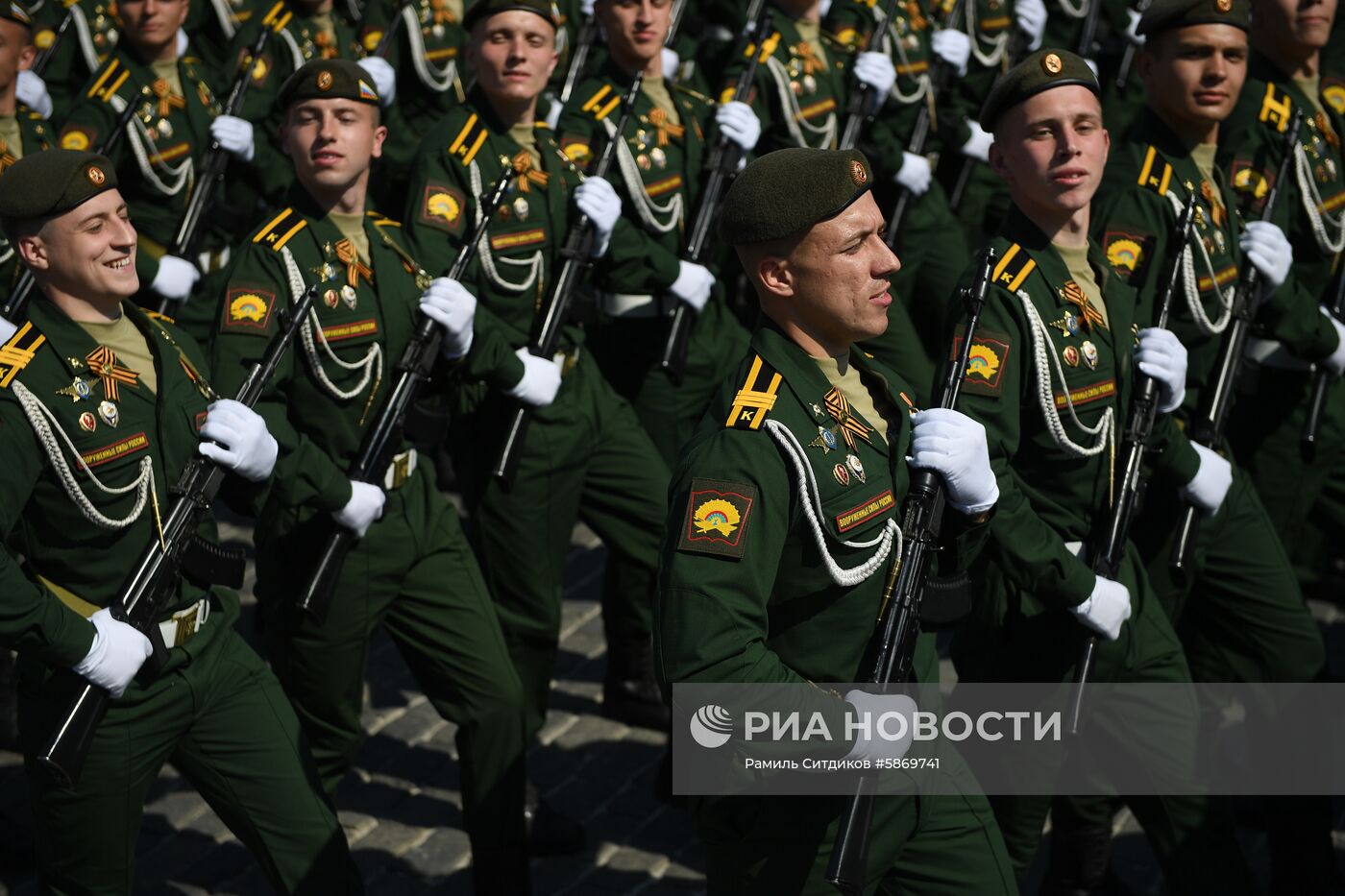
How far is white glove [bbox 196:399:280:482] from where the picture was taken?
4668mm

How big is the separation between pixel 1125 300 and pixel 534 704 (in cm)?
248

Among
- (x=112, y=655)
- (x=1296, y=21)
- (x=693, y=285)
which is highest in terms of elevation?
(x=1296, y=21)

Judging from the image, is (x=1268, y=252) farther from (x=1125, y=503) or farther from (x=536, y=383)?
(x=536, y=383)

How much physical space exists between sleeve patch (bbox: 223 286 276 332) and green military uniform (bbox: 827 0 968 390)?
9.33 ft

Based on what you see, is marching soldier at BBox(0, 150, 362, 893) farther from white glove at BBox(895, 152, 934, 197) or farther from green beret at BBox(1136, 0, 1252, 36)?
white glove at BBox(895, 152, 934, 197)

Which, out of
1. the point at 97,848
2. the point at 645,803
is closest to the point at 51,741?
the point at 97,848

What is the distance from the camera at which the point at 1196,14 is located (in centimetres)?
576

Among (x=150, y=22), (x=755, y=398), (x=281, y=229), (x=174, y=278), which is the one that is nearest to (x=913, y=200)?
(x=174, y=278)

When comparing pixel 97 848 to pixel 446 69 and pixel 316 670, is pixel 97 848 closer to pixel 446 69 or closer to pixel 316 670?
pixel 316 670

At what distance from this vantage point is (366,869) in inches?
225

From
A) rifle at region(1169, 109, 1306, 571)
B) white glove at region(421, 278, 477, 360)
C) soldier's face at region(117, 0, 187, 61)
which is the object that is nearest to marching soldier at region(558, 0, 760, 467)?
white glove at region(421, 278, 477, 360)

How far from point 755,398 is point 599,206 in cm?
267

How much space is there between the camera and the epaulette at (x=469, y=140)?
6.18m

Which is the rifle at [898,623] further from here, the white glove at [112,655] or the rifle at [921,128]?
the rifle at [921,128]
